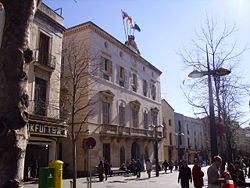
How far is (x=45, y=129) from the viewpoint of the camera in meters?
17.2

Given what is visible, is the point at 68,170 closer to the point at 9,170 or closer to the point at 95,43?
the point at 95,43

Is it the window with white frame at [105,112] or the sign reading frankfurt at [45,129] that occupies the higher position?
the window with white frame at [105,112]

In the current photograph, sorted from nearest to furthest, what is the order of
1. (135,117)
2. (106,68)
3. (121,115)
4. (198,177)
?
(198,177), (106,68), (121,115), (135,117)

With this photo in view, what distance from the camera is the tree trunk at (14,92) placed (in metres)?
3.61

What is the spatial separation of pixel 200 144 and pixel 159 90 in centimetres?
3006

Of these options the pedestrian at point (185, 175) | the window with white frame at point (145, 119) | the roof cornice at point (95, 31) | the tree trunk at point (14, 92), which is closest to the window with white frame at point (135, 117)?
the window with white frame at point (145, 119)

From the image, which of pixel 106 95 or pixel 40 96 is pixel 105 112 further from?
pixel 40 96

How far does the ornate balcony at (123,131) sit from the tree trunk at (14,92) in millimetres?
21130

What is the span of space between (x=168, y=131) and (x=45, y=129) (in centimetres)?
3135

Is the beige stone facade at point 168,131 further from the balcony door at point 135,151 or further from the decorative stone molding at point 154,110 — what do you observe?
the balcony door at point 135,151

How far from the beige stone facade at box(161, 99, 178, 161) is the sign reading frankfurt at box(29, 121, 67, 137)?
2751cm

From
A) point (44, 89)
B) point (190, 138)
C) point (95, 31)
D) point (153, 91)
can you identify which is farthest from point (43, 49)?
point (190, 138)

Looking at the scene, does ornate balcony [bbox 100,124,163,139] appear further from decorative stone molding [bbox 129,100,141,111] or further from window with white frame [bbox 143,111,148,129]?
decorative stone molding [bbox 129,100,141,111]

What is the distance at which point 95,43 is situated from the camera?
86.3 feet
